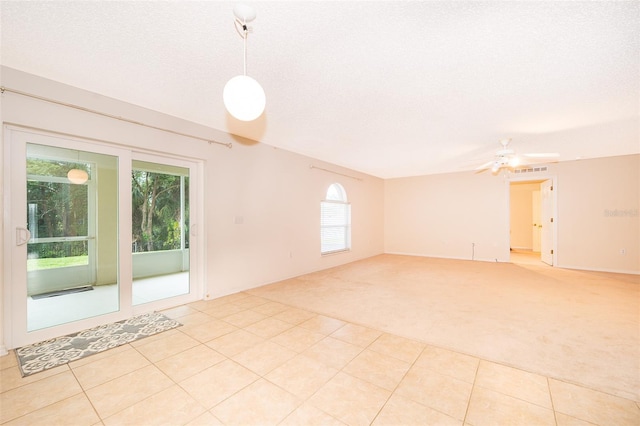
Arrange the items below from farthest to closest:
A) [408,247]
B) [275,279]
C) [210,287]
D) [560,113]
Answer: [408,247] < [275,279] < [210,287] < [560,113]

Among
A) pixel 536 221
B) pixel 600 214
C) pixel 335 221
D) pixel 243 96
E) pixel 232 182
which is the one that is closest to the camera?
pixel 243 96

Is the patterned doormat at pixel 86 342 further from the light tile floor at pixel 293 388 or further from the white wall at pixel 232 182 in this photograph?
the white wall at pixel 232 182

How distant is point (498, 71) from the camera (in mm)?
2301

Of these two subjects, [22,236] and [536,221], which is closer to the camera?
[22,236]

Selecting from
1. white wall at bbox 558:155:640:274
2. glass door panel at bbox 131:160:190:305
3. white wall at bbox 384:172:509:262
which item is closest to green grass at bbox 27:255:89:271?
glass door panel at bbox 131:160:190:305

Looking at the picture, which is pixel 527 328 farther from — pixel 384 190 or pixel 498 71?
pixel 384 190

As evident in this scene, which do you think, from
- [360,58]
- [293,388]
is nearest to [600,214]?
[360,58]

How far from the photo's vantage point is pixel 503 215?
6.74 m

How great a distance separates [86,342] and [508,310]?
4753mm

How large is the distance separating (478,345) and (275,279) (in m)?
3.28

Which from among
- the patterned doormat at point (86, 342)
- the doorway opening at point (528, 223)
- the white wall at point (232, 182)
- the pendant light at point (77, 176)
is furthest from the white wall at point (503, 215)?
the pendant light at point (77, 176)

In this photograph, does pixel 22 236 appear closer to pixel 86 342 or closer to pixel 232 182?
pixel 86 342

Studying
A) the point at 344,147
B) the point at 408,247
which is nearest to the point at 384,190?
the point at 408,247

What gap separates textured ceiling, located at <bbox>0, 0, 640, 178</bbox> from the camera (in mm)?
1662
